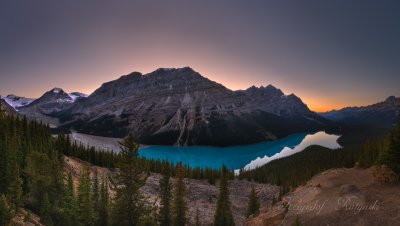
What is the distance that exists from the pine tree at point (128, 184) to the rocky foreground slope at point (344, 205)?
18504mm

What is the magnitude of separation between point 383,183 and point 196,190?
6146 centimetres

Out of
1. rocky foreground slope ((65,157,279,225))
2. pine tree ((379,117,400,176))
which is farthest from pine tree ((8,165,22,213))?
pine tree ((379,117,400,176))

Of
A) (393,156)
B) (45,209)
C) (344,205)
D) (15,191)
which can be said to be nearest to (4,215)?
(45,209)

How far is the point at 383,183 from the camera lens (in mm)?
35562

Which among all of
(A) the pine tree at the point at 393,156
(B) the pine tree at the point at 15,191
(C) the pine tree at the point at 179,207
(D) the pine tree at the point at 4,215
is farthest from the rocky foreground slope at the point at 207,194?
(D) the pine tree at the point at 4,215

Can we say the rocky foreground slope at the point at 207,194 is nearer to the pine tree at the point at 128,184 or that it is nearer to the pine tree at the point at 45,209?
the pine tree at the point at 45,209

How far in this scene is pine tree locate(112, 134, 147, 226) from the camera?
30812mm

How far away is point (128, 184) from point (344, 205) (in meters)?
24.9

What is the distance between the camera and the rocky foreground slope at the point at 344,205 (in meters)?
28.1

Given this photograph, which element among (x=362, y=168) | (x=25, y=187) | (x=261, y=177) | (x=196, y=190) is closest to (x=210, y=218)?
(x=196, y=190)

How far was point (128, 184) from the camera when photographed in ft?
103

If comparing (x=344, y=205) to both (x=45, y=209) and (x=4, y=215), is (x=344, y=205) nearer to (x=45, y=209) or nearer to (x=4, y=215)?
(x=4, y=215)

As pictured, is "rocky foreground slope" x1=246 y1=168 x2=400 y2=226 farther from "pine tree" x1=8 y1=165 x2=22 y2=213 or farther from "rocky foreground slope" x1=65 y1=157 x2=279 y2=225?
"pine tree" x1=8 y1=165 x2=22 y2=213

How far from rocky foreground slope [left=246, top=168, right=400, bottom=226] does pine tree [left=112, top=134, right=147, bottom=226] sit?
18.5 meters
